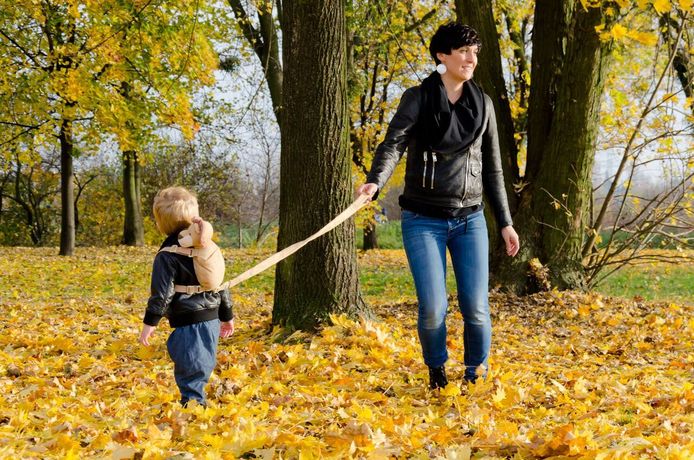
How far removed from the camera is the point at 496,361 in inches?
194

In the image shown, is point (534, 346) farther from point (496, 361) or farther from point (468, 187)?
point (468, 187)

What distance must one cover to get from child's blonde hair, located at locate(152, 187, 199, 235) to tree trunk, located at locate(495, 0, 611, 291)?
4.93m

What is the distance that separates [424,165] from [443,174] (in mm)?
114

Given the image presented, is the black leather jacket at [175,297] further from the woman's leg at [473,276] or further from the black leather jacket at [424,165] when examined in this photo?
the woman's leg at [473,276]

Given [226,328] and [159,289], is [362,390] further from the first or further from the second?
[159,289]

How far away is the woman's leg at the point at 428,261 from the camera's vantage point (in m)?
3.61

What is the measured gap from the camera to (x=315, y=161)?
5.29 metres

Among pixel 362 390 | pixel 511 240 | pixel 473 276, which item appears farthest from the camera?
pixel 362 390

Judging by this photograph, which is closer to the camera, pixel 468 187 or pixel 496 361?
pixel 468 187

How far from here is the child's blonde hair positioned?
336cm

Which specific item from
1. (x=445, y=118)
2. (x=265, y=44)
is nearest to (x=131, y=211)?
(x=265, y=44)

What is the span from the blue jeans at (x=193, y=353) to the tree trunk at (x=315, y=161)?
186 centimetres

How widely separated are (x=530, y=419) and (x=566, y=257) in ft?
14.3

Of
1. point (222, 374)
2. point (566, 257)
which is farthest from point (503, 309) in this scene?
point (222, 374)
